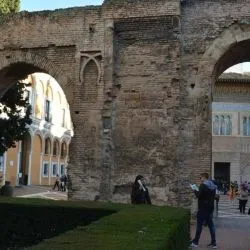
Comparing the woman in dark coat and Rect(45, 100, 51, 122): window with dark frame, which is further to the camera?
Rect(45, 100, 51, 122): window with dark frame

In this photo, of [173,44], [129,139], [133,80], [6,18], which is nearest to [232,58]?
[173,44]

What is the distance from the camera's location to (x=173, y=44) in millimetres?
12367

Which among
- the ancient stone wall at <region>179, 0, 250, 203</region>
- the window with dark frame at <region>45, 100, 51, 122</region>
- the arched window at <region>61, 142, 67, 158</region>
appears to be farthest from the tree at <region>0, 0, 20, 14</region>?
the arched window at <region>61, 142, 67, 158</region>

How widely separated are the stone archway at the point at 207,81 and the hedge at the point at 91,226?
403cm

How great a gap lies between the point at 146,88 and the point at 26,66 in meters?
3.94

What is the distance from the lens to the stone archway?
471 inches

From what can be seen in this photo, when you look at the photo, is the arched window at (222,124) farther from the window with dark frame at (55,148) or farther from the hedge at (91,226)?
the hedge at (91,226)

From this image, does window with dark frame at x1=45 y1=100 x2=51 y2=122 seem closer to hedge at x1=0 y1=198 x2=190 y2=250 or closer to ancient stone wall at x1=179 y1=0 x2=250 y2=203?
ancient stone wall at x1=179 y1=0 x2=250 y2=203

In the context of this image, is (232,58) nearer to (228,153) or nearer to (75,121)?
(75,121)

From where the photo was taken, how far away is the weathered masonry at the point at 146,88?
12.0m

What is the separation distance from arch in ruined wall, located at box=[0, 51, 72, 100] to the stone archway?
11.6ft

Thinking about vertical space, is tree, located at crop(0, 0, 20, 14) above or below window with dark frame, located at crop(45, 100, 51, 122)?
above

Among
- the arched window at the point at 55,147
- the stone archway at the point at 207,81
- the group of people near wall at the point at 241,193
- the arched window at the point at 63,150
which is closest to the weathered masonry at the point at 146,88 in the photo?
the stone archway at the point at 207,81

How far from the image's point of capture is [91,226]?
550cm
